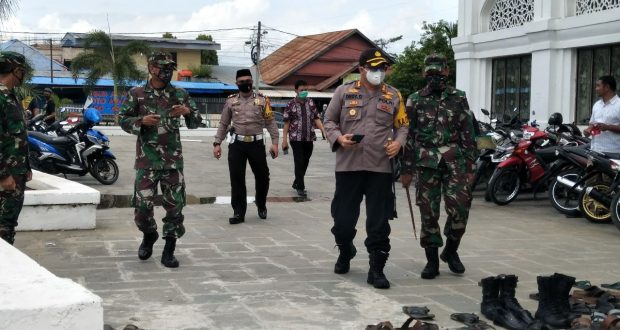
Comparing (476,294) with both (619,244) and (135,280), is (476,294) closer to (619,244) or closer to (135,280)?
(135,280)

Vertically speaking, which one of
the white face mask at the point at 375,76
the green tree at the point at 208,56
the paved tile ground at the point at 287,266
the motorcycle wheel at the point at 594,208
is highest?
the green tree at the point at 208,56

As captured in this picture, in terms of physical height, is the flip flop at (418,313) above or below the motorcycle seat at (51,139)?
below

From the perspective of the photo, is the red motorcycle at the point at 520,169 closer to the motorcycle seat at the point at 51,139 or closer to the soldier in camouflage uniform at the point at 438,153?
the soldier in camouflage uniform at the point at 438,153

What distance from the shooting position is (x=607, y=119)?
925cm

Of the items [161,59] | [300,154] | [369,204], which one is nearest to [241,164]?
[300,154]

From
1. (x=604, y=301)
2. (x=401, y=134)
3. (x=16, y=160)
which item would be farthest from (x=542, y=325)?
(x=16, y=160)

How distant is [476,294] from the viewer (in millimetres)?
5609

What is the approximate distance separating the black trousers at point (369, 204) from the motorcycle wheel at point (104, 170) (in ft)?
25.3

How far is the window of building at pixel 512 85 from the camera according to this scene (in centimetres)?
1571

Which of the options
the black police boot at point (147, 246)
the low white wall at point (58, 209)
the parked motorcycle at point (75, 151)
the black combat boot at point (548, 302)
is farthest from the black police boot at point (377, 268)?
the parked motorcycle at point (75, 151)

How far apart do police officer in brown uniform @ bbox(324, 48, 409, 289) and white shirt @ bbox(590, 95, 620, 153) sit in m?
4.37

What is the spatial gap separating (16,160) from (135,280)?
125 cm

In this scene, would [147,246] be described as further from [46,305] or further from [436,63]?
[46,305]

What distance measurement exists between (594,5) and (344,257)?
31.0 feet
